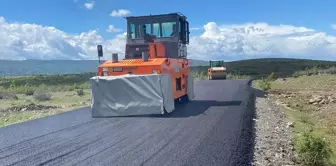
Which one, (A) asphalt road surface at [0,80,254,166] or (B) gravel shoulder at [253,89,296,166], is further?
(B) gravel shoulder at [253,89,296,166]

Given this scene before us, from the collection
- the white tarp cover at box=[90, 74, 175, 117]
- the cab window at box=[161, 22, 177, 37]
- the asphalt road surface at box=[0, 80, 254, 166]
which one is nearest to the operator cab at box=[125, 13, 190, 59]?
the cab window at box=[161, 22, 177, 37]

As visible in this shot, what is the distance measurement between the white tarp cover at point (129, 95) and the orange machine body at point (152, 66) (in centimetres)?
A: 47

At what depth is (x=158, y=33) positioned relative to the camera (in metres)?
15.6

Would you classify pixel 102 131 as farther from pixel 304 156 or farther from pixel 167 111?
pixel 304 156

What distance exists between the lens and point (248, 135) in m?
9.28

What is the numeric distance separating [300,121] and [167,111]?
4715mm

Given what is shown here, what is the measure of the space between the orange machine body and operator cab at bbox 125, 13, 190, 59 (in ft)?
1.53

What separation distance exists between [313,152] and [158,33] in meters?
9.18

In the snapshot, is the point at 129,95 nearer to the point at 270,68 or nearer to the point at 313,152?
the point at 313,152

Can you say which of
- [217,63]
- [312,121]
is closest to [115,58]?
[312,121]

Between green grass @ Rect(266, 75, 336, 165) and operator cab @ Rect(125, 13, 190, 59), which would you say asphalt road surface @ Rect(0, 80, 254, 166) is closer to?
green grass @ Rect(266, 75, 336, 165)

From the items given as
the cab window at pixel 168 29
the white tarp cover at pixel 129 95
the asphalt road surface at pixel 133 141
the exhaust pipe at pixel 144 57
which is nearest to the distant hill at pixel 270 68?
the cab window at pixel 168 29

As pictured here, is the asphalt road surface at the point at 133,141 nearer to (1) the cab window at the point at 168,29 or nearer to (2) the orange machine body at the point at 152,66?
(2) the orange machine body at the point at 152,66

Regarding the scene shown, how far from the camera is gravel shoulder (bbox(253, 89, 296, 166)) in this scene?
7.55 metres
